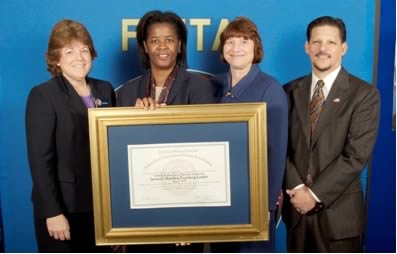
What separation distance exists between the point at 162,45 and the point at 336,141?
2.59ft

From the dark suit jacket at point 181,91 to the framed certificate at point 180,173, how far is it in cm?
20

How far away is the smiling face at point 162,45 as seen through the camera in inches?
77.5

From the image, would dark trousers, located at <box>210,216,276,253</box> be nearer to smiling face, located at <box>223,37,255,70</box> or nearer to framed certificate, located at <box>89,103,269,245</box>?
framed certificate, located at <box>89,103,269,245</box>

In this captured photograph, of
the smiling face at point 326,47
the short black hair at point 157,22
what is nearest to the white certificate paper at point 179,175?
the short black hair at point 157,22

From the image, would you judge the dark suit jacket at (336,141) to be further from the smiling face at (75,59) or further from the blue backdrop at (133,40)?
the smiling face at (75,59)

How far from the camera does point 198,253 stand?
2.03 metres

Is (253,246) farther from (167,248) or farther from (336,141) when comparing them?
(336,141)

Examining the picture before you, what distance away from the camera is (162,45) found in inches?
77.5

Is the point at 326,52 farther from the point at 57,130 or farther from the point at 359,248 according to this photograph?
the point at 57,130

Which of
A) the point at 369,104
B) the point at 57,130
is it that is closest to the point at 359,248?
the point at 369,104

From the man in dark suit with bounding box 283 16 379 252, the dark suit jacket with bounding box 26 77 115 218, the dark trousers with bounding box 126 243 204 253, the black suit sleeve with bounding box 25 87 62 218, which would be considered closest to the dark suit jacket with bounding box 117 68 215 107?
the dark suit jacket with bounding box 26 77 115 218

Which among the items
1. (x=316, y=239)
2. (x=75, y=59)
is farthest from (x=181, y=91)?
(x=316, y=239)

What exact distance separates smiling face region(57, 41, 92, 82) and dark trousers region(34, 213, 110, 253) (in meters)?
0.55

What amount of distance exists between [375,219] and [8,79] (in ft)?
5.97
